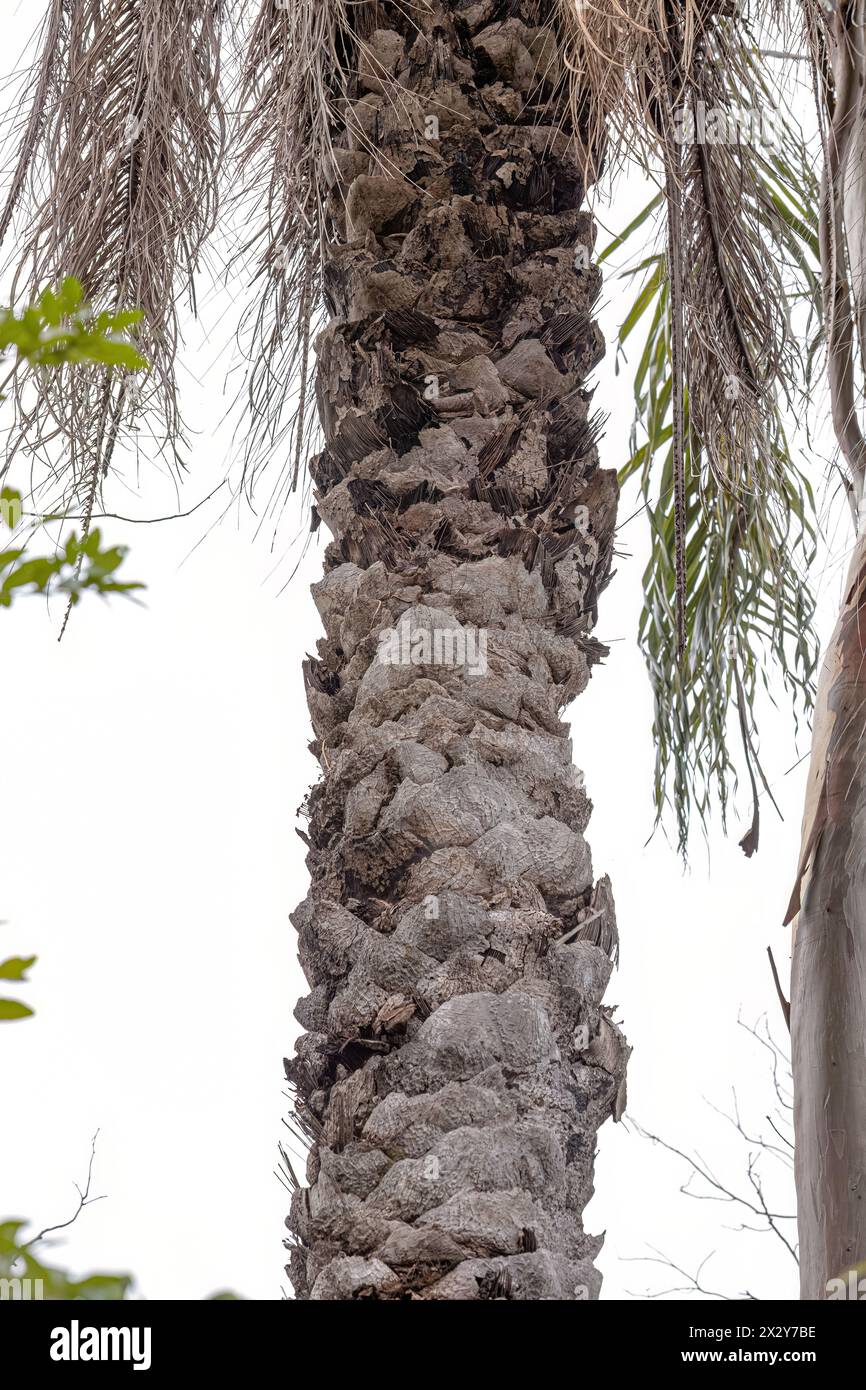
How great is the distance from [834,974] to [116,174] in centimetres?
211

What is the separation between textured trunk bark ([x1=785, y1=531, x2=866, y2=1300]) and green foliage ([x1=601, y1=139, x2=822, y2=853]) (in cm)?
35

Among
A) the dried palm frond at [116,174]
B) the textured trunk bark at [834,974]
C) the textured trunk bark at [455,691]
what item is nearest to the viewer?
the textured trunk bark at [455,691]

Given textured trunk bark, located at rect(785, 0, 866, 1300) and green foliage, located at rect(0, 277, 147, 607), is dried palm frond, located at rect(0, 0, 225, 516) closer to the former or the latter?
textured trunk bark, located at rect(785, 0, 866, 1300)

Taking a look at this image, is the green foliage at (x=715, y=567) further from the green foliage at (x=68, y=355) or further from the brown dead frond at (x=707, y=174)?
the green foliage at (x=68, y=355)

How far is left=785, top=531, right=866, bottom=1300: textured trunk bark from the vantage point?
2.21 metres

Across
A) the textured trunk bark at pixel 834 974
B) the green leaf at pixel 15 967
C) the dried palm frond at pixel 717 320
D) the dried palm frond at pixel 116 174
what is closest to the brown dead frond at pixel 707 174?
the dried palm frond at pixel 717 320

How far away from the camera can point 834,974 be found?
236cm

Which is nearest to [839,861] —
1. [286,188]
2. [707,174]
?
[707,174]

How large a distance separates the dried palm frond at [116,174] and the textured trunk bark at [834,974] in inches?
58.7

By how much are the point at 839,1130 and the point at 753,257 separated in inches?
63.6

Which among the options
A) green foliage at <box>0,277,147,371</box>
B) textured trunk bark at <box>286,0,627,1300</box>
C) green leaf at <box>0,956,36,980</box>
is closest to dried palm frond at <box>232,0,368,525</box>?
textured trunk bark at <box>286,0,627,1300</box>

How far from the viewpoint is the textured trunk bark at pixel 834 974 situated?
221 centimetres

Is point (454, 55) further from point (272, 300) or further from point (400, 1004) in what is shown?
point (400, 1004)
